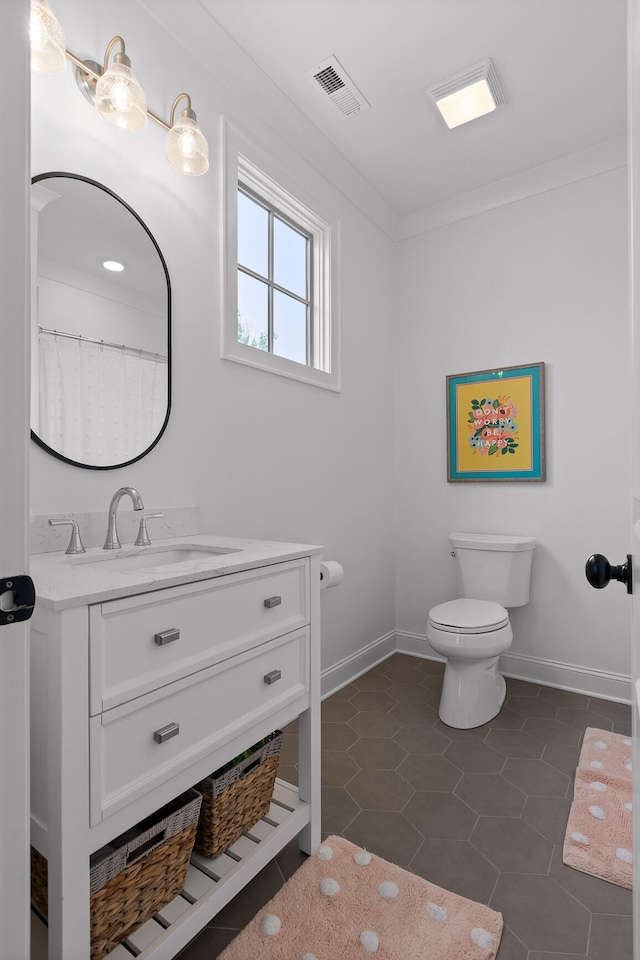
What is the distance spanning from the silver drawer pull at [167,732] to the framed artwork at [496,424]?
2289 millimetres

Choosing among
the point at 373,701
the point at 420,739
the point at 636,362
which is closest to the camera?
the point at 636,362

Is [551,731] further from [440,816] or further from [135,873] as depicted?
[135,873]

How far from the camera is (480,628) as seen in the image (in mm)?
2166

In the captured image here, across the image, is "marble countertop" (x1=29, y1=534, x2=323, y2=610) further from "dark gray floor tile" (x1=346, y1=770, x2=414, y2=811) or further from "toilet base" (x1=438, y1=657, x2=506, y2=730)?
"toilet base" (x1=438, y1=657, x2=506, y2=730)

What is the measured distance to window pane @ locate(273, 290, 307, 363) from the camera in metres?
2.43

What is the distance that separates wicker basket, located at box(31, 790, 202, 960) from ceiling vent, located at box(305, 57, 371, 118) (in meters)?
2.63

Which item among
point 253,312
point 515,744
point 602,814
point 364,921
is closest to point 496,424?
point 253,312

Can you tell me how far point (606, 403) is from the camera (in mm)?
2553

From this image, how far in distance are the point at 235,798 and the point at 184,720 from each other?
40cm

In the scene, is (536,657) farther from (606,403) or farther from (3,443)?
(3,443)

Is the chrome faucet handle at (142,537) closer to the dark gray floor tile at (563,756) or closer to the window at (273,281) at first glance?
the window at (273,281)

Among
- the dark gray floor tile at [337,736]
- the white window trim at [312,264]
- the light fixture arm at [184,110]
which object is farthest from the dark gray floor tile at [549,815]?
the light fixture arm at [184,110]

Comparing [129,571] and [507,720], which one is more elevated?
[129,571]

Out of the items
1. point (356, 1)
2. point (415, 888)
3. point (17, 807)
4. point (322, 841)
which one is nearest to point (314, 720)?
point (322, 841)
